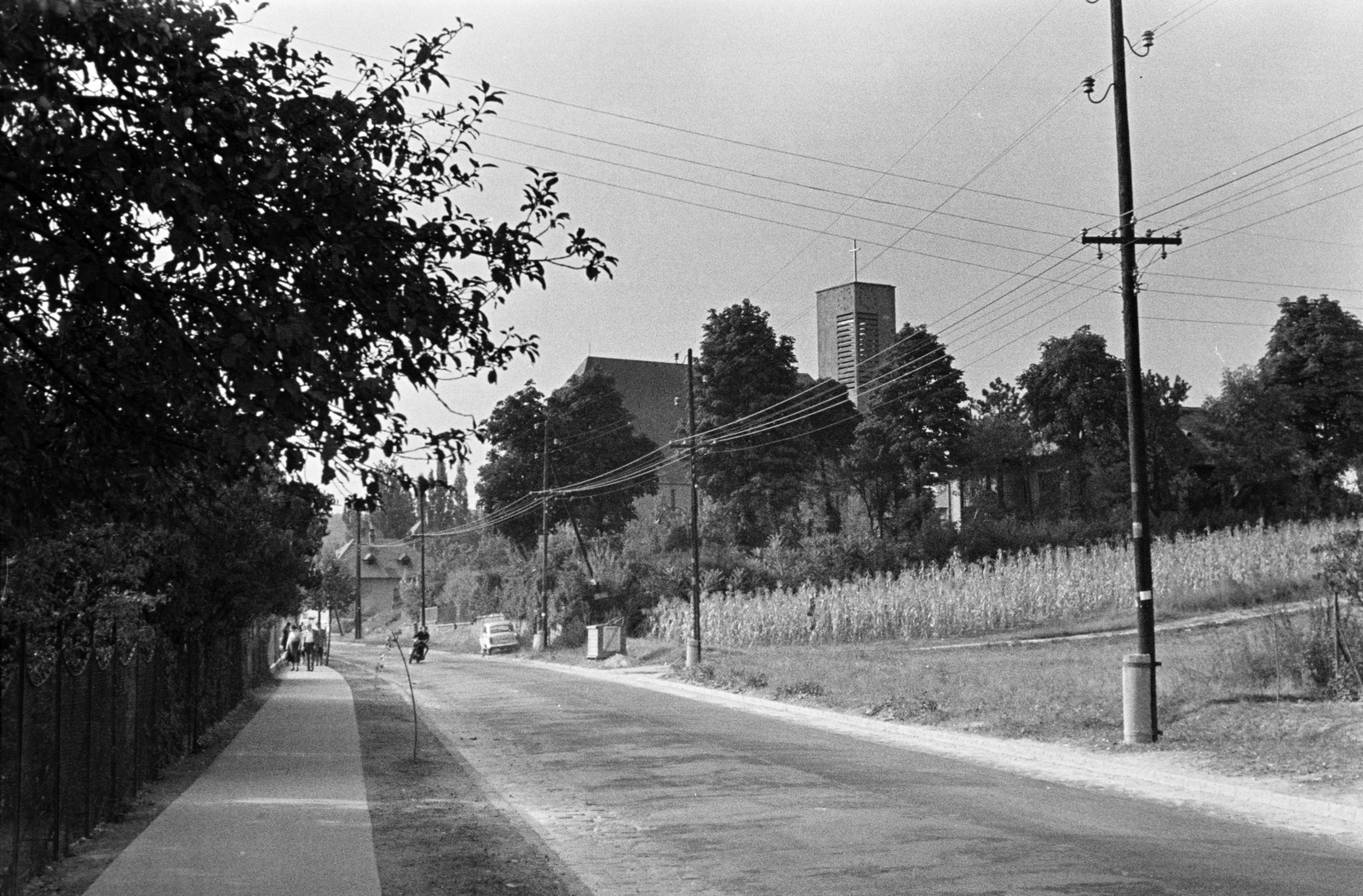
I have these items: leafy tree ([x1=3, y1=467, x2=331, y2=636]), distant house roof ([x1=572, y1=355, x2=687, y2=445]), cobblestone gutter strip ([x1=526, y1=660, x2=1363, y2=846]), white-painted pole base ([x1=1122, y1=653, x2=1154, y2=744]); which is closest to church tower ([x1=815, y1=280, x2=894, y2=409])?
distant house roof ([x1=572, y1=355, x2=687, y2=445])

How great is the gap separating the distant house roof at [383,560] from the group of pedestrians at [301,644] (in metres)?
65.8

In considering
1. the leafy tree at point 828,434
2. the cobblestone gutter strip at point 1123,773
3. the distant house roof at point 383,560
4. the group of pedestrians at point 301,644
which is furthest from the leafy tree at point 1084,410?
the distant house roof at point 383,560

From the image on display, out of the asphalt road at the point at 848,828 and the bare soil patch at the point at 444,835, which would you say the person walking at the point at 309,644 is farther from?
the asphalt road at the point at 848,828

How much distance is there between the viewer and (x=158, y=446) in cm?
622

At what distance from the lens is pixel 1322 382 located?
62.7 metres

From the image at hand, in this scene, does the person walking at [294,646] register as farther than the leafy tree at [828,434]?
No

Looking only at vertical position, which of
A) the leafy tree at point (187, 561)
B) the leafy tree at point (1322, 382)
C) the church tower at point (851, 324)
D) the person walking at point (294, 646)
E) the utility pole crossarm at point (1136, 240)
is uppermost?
the church tower at point (851, 324)

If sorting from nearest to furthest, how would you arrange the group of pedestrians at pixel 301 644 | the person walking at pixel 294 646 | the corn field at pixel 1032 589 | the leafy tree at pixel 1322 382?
1. the corn field at pixel 1032 589
2. the person walking at pixel 294 646
3. the group of pedestrians at pixel 301 644
4. the leafy tree at pixel 1322 382

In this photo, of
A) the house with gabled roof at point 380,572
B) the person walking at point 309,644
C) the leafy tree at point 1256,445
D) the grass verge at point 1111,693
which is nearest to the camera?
the grass verge at point 1111,693

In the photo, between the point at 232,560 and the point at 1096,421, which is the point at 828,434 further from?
the point at 232,560

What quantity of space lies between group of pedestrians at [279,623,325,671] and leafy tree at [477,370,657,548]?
24697 mm

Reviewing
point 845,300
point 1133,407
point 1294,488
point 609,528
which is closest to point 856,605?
point 1133,407

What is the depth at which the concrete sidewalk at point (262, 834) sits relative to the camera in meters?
8.79

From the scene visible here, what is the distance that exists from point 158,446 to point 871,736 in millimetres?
16123
